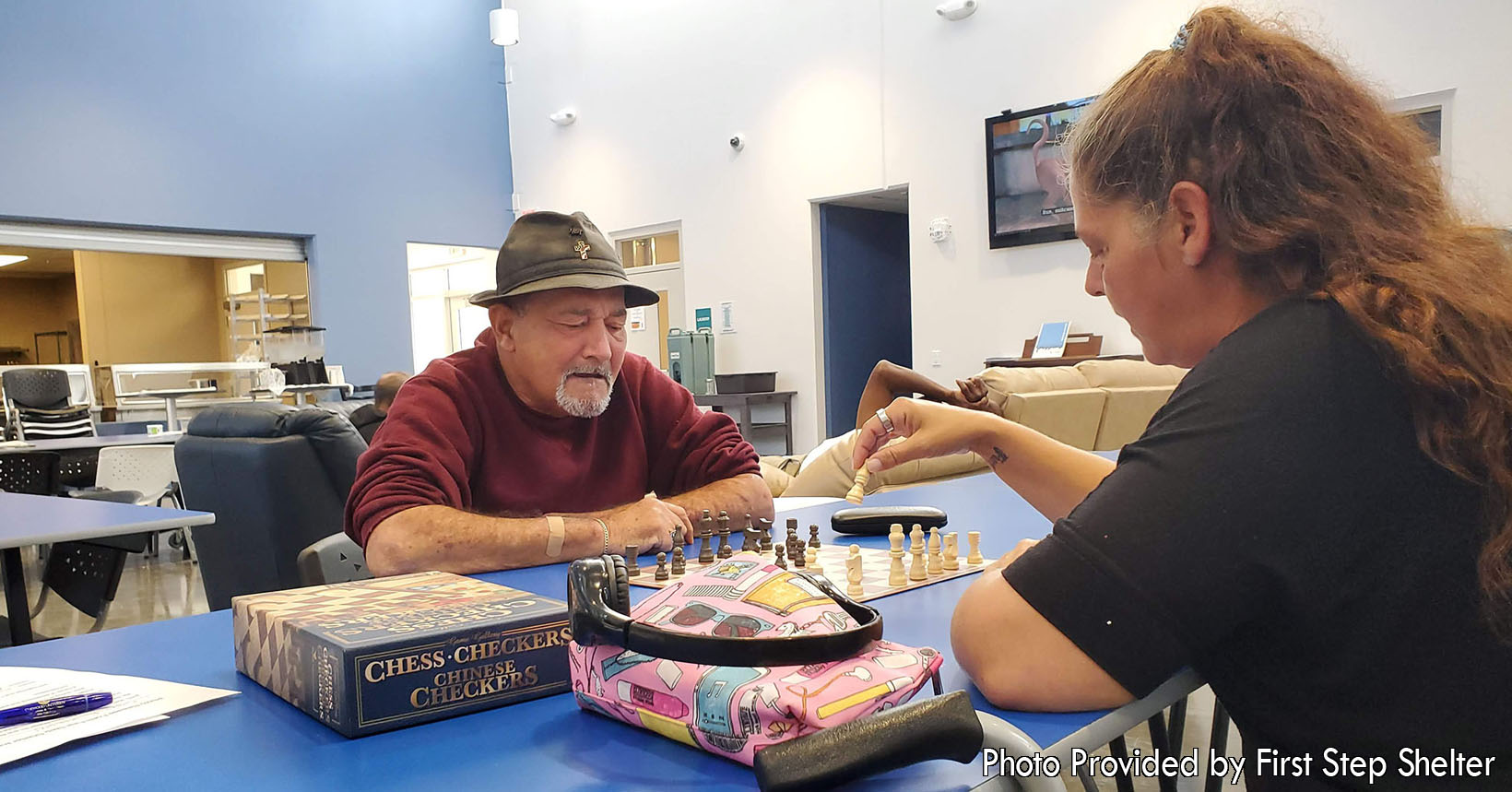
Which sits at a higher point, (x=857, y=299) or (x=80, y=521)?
(x=857, y=299)

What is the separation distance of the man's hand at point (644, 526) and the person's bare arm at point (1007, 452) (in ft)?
1.24

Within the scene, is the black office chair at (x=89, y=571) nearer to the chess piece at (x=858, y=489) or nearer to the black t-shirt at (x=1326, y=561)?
the chess piece at (x=858, y=489)

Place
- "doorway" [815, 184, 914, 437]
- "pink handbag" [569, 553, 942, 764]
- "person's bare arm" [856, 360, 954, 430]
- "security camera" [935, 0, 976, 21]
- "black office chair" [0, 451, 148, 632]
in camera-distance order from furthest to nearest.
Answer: "doorway" [815, 184, 914, 437], "security camera" [935, 0, 976, 21], "black office chair" [0, 451, 148, 632], "person's bare arm" [856, 360, 954, 430], "pink handbag" [569, 553, 942, 764]

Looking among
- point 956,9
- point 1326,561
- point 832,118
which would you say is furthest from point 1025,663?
point 832,118

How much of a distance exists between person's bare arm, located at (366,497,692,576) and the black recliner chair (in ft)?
3.08

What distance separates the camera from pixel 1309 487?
2.45 feet

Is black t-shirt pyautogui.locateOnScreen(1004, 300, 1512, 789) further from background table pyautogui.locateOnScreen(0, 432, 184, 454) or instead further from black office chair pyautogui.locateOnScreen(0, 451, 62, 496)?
black office chair pyautogui.locateOnScreen(0, 451, 62, 496)

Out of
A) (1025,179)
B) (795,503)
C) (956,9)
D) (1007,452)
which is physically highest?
(956,9)

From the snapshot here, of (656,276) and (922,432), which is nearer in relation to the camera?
(922,432)

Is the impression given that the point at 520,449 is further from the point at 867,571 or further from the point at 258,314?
the point at 258,314

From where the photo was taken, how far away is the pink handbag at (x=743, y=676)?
71 centimetres

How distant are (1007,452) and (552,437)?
0.96 m

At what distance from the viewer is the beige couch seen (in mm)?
3307

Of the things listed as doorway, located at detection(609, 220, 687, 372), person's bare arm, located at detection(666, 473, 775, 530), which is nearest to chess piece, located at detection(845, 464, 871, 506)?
person's bare arm, located at detection(666, 473, 775, 530)
